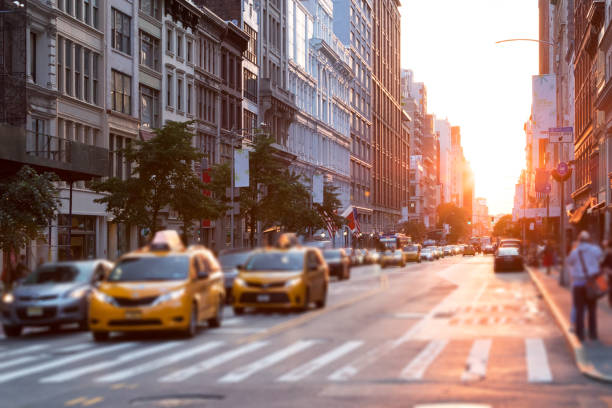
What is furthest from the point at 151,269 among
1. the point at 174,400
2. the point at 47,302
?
the point at 174,400

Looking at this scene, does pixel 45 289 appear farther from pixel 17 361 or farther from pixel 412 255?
pixel 412 255

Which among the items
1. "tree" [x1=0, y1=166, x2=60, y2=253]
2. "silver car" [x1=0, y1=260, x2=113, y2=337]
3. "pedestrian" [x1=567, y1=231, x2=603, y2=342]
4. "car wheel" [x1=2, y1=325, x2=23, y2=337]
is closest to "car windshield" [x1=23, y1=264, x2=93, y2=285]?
"silver car" [x1=0, y1=260, x2=113, y2=337]

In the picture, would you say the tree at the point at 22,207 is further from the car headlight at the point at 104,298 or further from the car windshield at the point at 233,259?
the car headlight at the point at 104,298

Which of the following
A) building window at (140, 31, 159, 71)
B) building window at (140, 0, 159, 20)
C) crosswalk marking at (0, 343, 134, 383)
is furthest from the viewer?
building window at (140, 31, 159, 71)

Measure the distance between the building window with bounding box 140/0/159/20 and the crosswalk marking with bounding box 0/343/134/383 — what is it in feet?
171

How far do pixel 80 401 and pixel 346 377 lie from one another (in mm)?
5493

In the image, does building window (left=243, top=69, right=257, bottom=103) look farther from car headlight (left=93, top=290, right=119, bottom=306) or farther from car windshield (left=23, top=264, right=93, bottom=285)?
car headlight (left=93, top=290, right=119, bottom=306)

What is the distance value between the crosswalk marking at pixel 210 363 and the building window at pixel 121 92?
46.7 m

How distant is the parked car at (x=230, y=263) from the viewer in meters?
25.9

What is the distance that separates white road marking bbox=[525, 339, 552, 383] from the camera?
19.6m

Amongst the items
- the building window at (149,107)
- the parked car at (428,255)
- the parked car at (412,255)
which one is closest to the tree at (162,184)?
the parked car at (428,255)

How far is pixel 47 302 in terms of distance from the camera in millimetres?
25328

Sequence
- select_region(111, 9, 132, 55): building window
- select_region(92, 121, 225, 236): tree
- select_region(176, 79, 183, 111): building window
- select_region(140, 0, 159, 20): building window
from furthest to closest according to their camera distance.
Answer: select_region(176, 79, 183, 111): building window
select_region(140, 0, 159, 20): building window
select_region(111, 9, 132, 55): building window
select_region(92, 121, 225, 236): tree

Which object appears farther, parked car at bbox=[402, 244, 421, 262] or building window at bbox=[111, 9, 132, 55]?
building window at bbox=[111, 9, 132, 55]
